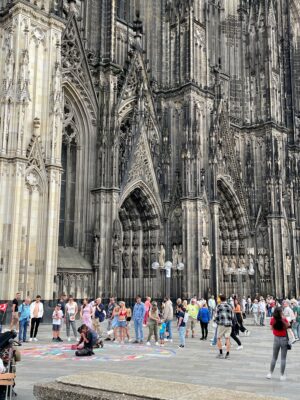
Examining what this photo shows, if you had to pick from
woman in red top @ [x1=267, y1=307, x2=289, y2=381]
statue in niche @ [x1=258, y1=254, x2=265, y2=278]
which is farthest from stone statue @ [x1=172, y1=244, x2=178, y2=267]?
woman in red top @ [x1=267, y1=307, x2=289, y2=381]

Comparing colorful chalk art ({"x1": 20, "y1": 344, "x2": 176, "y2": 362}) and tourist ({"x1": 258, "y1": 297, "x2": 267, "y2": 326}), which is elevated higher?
tourist ({"x1": 258, "y1": 297, "x2": 267, "y2": 326})

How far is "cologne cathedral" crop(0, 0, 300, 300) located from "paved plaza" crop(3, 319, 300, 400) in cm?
729

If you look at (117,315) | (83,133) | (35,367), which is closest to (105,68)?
(83,133)

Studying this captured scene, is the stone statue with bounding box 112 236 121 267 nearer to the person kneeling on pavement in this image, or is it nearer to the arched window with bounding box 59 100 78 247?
the arched window with bounding box 59 100 78 247

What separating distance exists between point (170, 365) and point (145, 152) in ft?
63.9

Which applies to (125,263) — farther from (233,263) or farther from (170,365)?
(170,365)

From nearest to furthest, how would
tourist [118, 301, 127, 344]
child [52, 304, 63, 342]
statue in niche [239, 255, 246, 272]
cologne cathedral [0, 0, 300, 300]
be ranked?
child [52, 304, 63, 342], tourist [118, 301, 127, 344], cologne cathedral [0, 0, 300, 300], statue in niche [239, 255, 246, 272]

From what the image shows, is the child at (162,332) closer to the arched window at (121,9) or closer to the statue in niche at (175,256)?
the statue in niche at (175,256)

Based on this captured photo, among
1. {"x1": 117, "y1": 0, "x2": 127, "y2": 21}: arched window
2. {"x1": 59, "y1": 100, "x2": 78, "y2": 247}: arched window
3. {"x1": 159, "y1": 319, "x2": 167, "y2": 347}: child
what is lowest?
{"x1": 159, "y1": 319, "x2": 167, "y2": 347}: child

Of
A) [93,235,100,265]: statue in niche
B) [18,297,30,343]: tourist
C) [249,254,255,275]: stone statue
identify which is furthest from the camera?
[249,254,255,275]: stone statue

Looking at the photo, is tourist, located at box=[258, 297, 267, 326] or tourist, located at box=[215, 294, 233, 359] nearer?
tourist, located at box=[215, 294, 233, 359]

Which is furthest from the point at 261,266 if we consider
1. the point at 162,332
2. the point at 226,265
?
the point at 162,332

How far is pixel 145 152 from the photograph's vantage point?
1142 inches

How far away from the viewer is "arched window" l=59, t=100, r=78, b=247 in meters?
25.1
